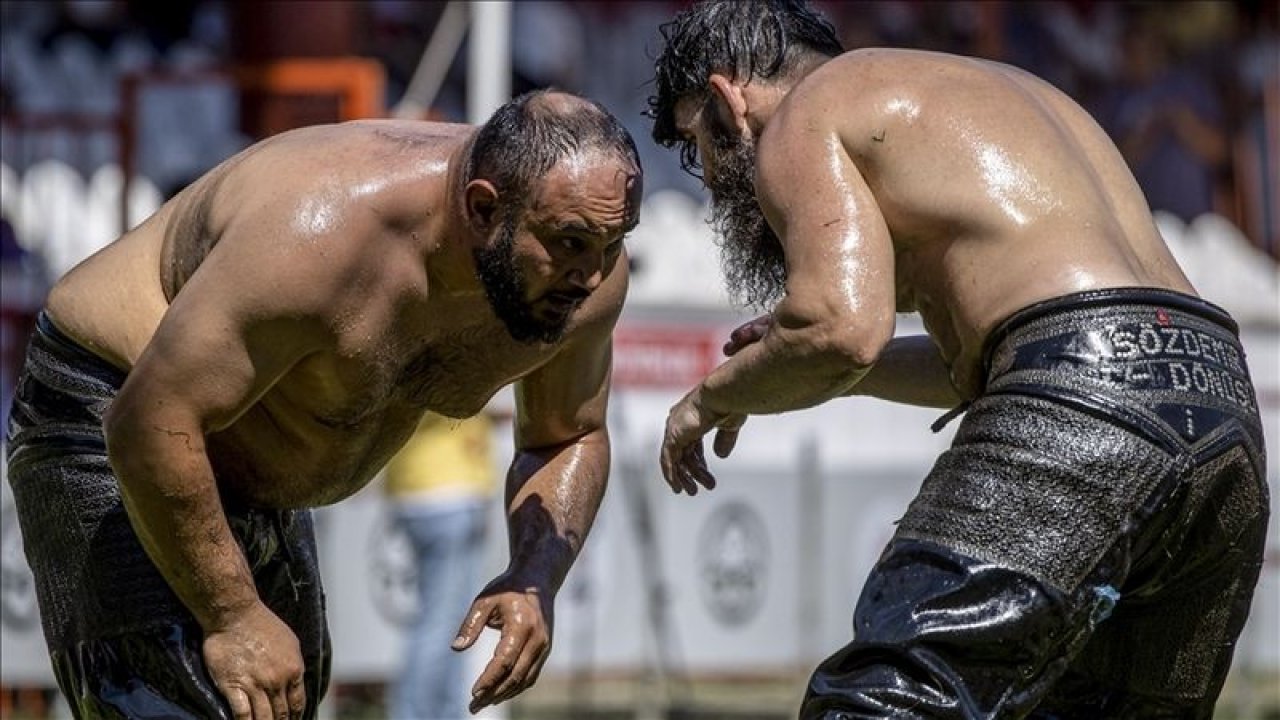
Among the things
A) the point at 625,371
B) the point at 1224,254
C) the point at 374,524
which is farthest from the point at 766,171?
the point at 1224,254

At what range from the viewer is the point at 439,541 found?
28.7 ft

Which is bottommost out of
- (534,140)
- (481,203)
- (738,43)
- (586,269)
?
(586,269)

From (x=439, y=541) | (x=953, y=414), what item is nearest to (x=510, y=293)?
(x=953, y=414)

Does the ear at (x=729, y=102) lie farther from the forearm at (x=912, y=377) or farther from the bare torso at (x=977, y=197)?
the forearm at (x=912, y=377)

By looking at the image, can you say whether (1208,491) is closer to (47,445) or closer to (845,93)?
(845,93)

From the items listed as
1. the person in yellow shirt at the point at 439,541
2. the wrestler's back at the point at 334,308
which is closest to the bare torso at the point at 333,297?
the wrestler's back at the point at 334,308

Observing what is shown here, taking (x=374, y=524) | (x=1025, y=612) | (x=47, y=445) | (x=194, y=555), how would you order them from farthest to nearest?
(x=374, y=524), (x=47, y=445), (x=194, y=555), (x=1025, y=612)

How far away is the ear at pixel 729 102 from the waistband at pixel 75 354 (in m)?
1.24

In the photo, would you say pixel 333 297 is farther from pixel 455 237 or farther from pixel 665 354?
pixel 665 354

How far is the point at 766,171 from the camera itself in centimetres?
394

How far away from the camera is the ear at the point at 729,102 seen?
4.23m

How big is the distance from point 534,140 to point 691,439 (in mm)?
620

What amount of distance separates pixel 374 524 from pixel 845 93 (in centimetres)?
601

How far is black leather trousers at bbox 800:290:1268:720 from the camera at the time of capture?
3.71m
